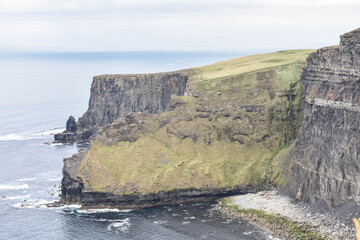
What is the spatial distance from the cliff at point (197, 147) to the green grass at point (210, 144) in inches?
12.0

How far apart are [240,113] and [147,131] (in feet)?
106

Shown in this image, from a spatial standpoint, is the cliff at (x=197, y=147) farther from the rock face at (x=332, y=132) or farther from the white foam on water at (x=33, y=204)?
the rock face at (x=332, y=132)

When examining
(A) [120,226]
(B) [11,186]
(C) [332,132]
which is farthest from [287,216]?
(B) [11,186]

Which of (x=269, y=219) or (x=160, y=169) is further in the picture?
(x=160, y=169)

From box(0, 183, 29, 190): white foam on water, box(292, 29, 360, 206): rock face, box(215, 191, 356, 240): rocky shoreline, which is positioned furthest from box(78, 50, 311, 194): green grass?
box(0, 183, 29, 190): white foam on water

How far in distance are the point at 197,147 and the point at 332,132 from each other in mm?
49328

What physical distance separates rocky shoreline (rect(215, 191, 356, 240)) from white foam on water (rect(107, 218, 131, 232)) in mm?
26677

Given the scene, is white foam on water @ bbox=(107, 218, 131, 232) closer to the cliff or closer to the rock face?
the cliff

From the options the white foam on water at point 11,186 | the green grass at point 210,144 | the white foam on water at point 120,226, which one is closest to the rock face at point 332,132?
the green grass at point 210,144

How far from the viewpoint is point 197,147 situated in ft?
595

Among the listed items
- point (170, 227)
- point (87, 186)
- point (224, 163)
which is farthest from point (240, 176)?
point (87, 186)

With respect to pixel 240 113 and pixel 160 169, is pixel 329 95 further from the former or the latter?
pixel 160 169

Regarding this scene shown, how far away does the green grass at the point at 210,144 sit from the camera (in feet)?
549

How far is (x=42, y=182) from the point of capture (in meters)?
188
